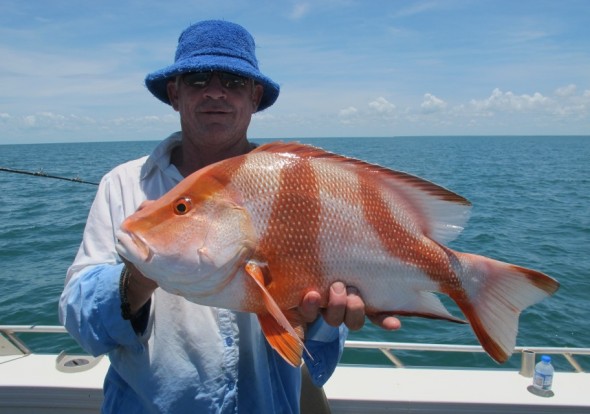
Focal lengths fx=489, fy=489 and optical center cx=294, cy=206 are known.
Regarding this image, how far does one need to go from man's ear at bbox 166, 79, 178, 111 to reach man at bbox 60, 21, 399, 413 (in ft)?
0.03

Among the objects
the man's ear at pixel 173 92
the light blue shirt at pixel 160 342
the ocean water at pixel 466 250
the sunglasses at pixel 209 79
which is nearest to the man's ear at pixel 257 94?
the sunglasses at pixel 209 79

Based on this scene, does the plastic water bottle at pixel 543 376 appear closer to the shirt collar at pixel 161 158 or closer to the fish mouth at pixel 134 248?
the shirt collar at pixel 161 158

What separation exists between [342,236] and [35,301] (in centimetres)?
723

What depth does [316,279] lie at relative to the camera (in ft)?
5.34

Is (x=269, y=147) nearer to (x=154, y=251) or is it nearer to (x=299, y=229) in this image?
(x=299, y=229)

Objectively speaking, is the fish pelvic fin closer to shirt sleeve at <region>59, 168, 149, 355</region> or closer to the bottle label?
shirt sleeve at <region>59, 168, 149, 355</region>

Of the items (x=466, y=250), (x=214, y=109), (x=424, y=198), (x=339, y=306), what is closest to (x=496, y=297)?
(x=424, y=198)

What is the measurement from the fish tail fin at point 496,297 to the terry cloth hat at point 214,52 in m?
1.22

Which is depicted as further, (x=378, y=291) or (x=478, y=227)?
(x=478, y=227)

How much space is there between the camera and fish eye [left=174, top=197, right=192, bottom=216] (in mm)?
1550

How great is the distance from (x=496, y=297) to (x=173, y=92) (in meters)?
1.74

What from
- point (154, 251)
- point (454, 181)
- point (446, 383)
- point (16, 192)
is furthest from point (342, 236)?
point (454, 181)

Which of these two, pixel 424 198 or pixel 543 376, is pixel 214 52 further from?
pixel 543 376

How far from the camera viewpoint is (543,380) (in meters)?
3.02
